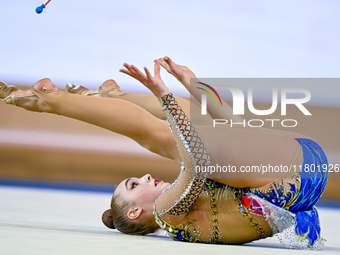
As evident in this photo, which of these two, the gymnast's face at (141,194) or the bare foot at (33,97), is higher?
the bare foot at (33,97)

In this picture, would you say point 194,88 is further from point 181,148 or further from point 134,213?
point 134,213

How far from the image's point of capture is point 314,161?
1.26 m

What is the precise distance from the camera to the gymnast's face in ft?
4.44

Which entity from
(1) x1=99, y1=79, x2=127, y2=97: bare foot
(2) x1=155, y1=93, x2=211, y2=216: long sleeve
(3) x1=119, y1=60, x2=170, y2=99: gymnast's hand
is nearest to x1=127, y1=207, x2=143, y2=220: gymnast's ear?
(2) x1=155, y1=93, x2=211, y2=216: long sleeve

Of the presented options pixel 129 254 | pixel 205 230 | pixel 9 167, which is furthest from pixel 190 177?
pixel 9 167

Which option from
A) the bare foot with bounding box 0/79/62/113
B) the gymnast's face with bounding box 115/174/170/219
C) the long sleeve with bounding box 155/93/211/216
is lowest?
the gymnast's face with bounding box 115/174/170/219

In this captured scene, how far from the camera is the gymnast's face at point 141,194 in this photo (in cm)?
135

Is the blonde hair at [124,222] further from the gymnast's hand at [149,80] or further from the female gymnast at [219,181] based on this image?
the gymnast's hand at [149,80]

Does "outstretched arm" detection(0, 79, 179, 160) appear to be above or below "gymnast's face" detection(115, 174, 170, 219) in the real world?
above

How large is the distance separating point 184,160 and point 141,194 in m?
0.24

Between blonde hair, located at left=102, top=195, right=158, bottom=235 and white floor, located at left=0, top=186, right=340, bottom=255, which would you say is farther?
blonde hair, located at left=102, top=195, right=158, bottom=235

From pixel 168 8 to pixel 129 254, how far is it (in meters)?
2.31

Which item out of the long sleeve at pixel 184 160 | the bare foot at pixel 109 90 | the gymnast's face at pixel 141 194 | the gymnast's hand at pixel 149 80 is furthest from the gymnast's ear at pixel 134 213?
the bare foot at pixel 109 90

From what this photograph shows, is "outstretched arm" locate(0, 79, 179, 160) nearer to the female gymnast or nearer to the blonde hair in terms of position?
the female gymnast
